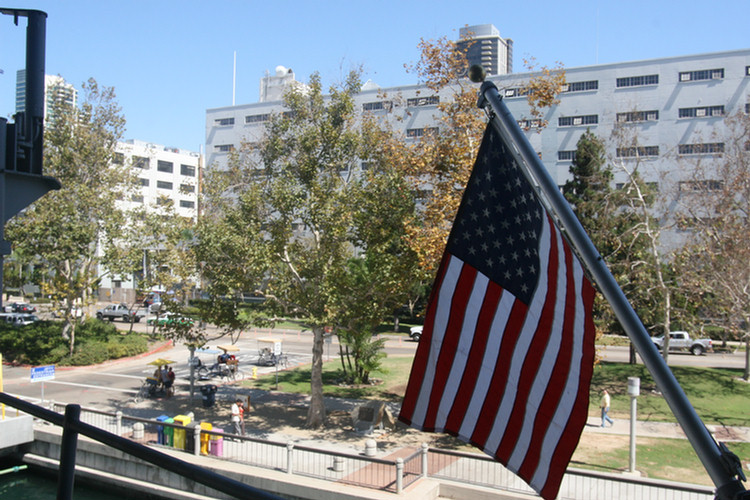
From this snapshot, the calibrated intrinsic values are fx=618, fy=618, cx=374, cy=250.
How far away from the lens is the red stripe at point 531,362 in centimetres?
465

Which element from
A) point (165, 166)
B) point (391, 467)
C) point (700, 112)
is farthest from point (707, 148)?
point (165, 166)

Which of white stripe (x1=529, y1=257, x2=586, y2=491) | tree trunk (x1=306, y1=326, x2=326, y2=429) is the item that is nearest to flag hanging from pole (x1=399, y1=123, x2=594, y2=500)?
white stripe (x1=529, y1=257, x2=586, y2=491)

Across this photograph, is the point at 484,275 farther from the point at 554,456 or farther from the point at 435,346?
the point at 554,456

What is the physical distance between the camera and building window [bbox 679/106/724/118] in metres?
47.0

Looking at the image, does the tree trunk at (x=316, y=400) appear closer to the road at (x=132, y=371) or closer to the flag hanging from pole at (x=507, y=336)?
the road at (x=132, y=371)

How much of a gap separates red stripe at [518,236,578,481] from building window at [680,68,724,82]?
50.8 m

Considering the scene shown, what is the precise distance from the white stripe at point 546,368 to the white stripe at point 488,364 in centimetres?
35

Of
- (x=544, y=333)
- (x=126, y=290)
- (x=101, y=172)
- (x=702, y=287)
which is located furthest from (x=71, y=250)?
(x=126, y=290)

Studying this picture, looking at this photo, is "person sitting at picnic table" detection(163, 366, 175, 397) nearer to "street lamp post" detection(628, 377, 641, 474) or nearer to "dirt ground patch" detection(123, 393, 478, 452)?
"dirt ground patch" detection(123, 393, 478, 452)

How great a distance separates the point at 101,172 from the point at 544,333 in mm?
33743

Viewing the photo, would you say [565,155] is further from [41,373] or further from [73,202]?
[41,373]

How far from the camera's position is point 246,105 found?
62875 mm

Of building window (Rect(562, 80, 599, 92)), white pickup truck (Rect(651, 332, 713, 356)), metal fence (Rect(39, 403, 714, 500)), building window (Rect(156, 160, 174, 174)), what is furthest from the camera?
building window (Rect(156, 160, 174, 174))

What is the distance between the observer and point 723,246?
79.3 ft
